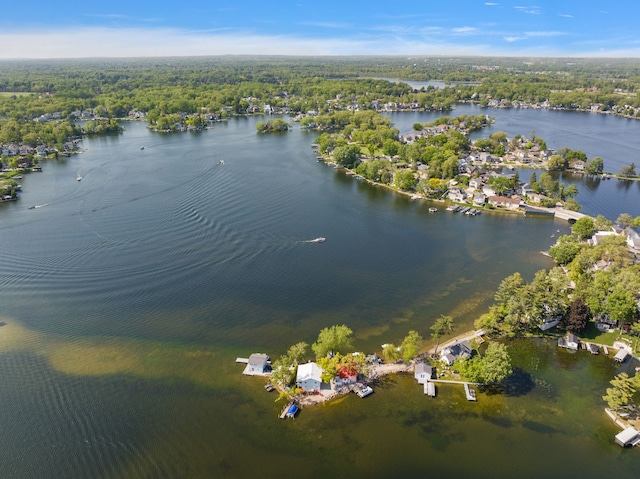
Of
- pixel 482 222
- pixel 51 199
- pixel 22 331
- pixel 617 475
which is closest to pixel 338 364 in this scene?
pixel 617 475

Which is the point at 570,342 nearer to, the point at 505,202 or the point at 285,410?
the point at 285,410

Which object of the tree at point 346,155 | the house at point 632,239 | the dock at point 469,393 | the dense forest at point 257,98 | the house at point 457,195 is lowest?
the dock at point 469,393

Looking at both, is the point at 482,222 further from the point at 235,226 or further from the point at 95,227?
the point at 95,227

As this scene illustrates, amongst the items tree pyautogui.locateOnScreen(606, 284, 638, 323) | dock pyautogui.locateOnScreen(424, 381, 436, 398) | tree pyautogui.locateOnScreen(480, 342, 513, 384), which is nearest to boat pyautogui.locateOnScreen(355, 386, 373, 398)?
dock pyautogui.locateOnScreen(424, 381, 436, 398)

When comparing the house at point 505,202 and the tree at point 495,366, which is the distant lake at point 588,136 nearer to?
the house at point 505,202

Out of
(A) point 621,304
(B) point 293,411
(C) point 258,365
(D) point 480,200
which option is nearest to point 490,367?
(B) point 293,411

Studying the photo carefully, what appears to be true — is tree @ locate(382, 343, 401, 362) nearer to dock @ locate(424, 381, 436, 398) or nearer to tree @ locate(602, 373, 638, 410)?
dock @ locate(424, 381, 436, 398)

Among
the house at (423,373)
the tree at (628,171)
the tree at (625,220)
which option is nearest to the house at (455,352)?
the house at (423,373)
